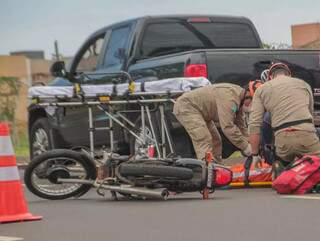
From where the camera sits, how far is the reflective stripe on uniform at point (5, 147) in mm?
7379

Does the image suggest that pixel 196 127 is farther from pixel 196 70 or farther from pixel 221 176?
pixel 221 176

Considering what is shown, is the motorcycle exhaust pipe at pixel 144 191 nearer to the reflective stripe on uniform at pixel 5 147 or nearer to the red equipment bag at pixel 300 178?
the red equipment bag at pixel 300 178

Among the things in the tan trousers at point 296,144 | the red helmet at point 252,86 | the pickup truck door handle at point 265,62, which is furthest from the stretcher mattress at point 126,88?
the tan trousers at point 296,144

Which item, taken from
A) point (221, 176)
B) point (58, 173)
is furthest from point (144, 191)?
point (58, 173)

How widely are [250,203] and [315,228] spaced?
5.38 ft

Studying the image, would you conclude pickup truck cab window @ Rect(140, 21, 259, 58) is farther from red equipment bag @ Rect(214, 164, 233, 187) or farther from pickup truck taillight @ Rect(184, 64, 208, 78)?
red equipment bag @ Rect(214, 164, 233, 187)

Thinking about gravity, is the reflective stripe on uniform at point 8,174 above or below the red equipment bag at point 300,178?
above

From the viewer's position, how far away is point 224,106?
386 inches

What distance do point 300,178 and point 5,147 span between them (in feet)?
10.6

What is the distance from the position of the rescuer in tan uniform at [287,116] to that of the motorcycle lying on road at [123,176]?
764 millimetres

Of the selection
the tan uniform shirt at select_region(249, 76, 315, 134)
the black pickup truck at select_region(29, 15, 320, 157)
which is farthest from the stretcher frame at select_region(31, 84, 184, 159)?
the tan uniform shirt at select_region(249, 76, 315, 134)

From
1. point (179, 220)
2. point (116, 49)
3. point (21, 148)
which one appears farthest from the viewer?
point (21, 148)

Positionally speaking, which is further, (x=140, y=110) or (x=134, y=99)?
(x=140, y=110)

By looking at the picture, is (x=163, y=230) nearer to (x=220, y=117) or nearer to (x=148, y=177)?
(x=148, y=177)
